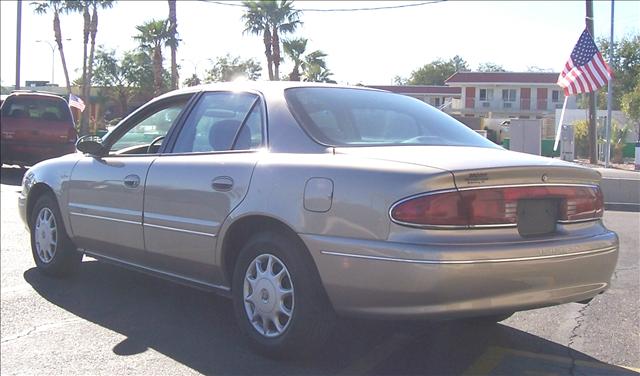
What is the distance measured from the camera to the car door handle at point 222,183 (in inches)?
153

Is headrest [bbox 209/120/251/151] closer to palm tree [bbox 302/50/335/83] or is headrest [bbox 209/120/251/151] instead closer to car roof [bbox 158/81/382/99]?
car roof [bbox 158/81/382/99]

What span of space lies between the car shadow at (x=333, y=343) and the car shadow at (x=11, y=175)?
9275 millimetres

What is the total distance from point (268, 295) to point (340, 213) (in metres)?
0.74

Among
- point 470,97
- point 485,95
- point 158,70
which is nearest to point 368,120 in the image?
point 158,70

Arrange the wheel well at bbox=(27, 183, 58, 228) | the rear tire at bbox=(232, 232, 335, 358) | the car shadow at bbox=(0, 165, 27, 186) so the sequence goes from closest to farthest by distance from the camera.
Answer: the rear tire at bbox=(232, 232, 335, 358)
the wheel well at bbox=(27, 183, 58, 228)
the car shadow at bbox=(0, 165, 27, 186)

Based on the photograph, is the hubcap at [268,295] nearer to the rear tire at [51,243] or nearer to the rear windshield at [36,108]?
the rear tire at [51,243]

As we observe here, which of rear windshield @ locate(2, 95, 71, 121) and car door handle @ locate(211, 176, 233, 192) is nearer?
car door handle @ locate(211, 176, 233, 192)

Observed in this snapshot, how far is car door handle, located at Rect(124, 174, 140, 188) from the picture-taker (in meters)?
4.58

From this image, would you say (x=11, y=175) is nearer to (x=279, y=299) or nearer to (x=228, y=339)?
(x=228, y=339)

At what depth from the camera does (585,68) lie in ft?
60.1

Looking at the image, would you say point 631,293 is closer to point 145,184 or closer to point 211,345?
point 211,345

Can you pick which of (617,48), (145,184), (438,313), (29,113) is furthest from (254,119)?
(617,48)

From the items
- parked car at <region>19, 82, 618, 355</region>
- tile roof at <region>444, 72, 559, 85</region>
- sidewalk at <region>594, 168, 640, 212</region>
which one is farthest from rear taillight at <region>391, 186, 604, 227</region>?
tile roof at <region>444, 72, 559, 85</region>

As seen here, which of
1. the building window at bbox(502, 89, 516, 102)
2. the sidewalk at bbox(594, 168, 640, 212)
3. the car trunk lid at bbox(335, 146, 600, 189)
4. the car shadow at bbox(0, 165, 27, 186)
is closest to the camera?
the car trunk lid at bbox(335, 146, 600, 189)
